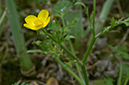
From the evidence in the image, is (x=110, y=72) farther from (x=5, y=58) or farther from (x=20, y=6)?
(x=20, y=6)

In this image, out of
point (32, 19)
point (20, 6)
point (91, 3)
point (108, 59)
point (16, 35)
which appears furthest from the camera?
point (20, 6)

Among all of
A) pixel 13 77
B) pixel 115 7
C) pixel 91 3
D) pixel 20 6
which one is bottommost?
pixel 13 77

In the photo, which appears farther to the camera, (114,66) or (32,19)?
(114,66)

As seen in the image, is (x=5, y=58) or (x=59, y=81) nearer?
(x=59, y=81)

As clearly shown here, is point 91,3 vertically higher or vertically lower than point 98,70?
higher

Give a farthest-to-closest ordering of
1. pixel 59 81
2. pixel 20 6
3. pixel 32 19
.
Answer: pixel 20 6 < pixel 59 81 < pixel 32 19

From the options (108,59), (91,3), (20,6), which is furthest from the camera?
(20,6)

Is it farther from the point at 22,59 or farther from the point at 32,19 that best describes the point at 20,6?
the point at 32,19

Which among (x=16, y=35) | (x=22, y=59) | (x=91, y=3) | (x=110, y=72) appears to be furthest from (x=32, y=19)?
(x=91, y=3)

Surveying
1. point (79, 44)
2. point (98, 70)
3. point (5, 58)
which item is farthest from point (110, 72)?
point (5, 58)
